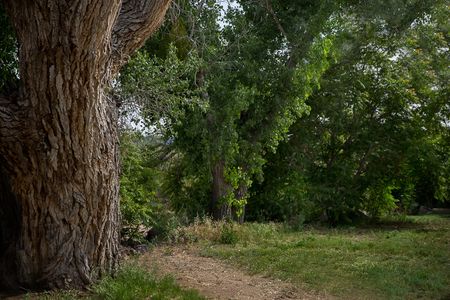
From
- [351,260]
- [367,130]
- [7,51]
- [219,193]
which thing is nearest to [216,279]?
[351,260]

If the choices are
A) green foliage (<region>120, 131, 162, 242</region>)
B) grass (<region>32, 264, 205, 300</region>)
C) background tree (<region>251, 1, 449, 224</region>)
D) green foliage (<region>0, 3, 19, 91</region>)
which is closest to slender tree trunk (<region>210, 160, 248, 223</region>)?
green foliage (<region>120, 131, 162, 242</region>)

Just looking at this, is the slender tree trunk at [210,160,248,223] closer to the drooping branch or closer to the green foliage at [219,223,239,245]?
the green foliage at [219,223,239,245]

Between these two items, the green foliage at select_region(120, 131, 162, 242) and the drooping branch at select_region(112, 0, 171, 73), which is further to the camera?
the green foliage at select_region(120, 131, 162, 242)

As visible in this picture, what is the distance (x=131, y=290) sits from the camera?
281 inches

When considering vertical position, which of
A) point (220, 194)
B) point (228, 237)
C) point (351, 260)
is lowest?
point (351, 260)

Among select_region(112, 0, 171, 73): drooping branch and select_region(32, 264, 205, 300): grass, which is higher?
select_region(112, 0, 171, 73): drooping branch

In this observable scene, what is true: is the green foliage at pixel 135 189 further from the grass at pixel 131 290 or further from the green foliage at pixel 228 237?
the grass at pixel 131 290

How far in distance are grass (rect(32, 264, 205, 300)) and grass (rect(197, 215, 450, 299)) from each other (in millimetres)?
2040

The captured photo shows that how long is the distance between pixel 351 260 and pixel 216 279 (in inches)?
114

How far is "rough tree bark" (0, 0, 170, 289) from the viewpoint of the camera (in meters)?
6.53

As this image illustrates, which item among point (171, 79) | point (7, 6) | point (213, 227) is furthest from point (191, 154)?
point (7, 6)

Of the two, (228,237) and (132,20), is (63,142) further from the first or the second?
(228,237)

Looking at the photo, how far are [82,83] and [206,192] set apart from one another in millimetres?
8844

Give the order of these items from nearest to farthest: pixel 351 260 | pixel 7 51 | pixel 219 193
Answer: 1. pixel 7 51
2. pixel 351 260
3. pixel 219 193
